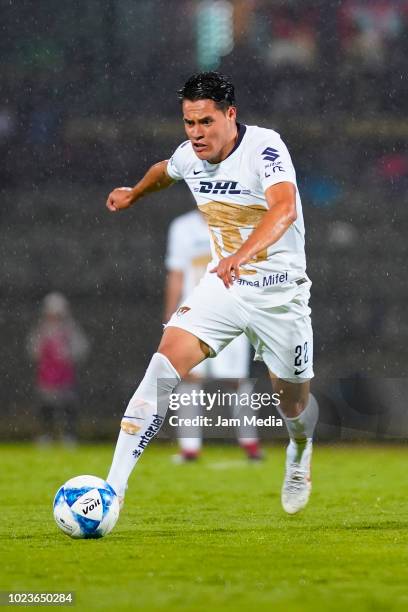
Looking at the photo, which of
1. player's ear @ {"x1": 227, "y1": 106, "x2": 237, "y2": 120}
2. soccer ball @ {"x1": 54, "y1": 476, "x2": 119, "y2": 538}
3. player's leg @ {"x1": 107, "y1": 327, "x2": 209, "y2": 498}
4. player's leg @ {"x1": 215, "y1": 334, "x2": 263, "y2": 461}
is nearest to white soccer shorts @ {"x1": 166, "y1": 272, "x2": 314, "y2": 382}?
player's leg @ {"x1": 107, "y1": 327, "x2": 209, "y2": 498}

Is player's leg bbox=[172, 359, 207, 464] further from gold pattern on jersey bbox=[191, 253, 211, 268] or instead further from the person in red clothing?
the person in red clothing

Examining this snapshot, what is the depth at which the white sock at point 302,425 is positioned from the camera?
669cm

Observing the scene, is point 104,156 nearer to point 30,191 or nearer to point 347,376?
point 30,191

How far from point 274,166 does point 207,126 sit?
396mm

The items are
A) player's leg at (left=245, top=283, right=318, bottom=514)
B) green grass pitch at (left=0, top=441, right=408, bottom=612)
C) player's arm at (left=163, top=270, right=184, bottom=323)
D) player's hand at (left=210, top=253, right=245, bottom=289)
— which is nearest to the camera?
green grass pitch at (left=0, top=441, right=408, bottom=612)

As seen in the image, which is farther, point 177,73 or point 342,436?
point 177,73

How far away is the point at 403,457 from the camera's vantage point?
11938 millimetres

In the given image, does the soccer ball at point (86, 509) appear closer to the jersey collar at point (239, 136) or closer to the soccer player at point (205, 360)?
the jersey collar at point (239, 136)

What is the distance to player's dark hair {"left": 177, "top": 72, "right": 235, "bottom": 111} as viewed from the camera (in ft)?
19.7

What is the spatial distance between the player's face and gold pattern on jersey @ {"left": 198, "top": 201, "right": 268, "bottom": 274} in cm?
27

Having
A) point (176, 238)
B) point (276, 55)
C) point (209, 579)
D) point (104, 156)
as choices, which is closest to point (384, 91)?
point (276, 55)

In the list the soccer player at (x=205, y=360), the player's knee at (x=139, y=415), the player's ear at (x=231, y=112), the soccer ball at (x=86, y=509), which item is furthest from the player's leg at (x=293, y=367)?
the soccer player at (x=205, y=360)

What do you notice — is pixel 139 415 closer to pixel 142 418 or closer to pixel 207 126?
pixel 142 418

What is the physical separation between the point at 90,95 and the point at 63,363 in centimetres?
348
